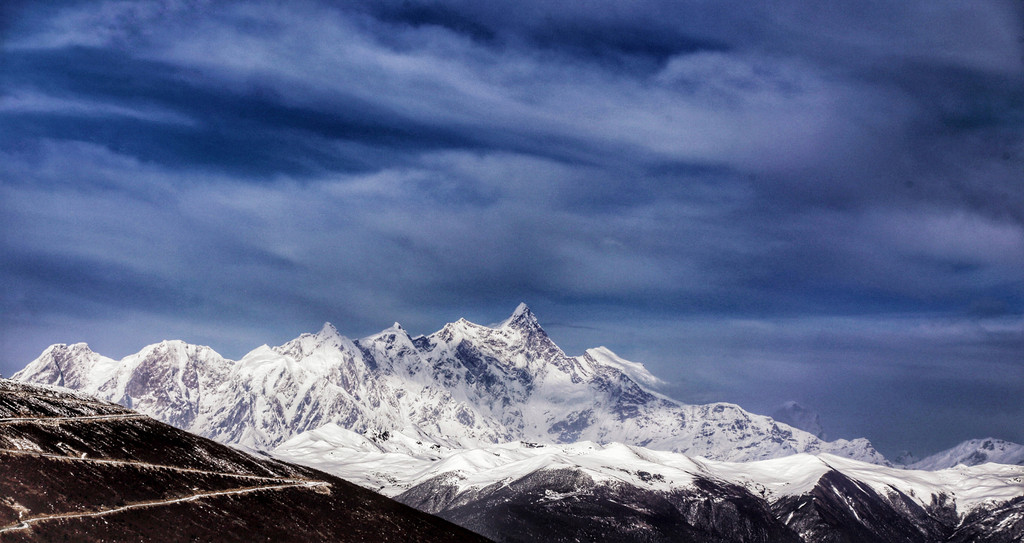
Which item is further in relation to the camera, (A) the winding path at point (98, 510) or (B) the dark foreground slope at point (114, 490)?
(B) the dark foreground slope at point (114, 490)

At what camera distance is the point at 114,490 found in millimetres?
154125

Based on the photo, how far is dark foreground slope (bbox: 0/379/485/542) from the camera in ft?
440

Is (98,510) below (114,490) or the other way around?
below

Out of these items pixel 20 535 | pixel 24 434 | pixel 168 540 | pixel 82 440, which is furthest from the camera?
pixel 82 440

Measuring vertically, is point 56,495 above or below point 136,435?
below

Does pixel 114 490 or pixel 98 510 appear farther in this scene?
pixel 114 490

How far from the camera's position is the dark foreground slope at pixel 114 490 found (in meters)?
134

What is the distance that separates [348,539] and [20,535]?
79.7m

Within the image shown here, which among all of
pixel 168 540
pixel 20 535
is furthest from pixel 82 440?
pixel 20 535

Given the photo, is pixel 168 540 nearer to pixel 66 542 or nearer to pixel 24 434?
pixel 66 542

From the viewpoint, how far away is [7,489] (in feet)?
434

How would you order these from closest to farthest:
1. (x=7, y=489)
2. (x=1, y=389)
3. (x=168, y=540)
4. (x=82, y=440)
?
(x=7, y=489) < (x=168, y=540) < (x=82, y=440) < (x=1, y=389)

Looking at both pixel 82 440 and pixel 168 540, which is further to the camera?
pixel 82 440

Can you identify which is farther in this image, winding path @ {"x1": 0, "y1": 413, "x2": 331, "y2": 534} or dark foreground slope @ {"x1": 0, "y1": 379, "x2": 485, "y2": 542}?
dark foreground slope @ {"x1": 0, "y1": 379, "x2": 485, "y2": 542}
